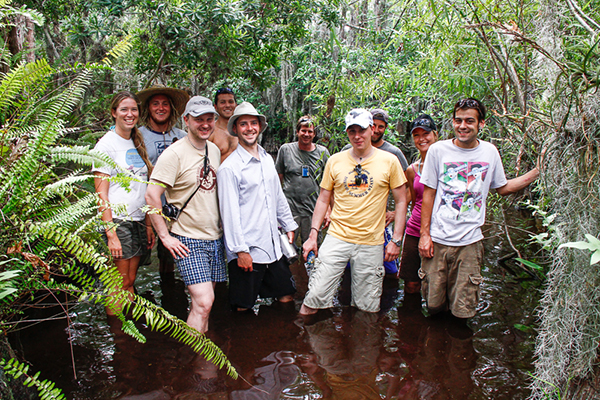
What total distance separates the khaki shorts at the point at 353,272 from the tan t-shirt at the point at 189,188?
3.57 feet

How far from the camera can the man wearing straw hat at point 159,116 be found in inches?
168

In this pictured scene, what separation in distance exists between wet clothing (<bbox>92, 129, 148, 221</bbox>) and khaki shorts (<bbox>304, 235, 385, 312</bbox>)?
1843 millimetres

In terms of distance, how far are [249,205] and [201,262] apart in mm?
692

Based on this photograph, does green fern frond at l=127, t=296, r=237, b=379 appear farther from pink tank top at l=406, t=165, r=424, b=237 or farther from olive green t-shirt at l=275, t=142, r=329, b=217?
olive green t-shirt at l=275, t=142, r=329, b=217

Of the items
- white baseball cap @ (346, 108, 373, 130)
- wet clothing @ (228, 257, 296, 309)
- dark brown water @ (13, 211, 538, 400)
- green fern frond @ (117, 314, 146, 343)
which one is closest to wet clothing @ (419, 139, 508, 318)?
dark brown water @ (13, 211, 538, 400)

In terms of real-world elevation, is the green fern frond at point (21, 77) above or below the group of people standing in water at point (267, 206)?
above

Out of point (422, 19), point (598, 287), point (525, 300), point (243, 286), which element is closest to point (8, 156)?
point (243, 286)

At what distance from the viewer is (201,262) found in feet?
11.4

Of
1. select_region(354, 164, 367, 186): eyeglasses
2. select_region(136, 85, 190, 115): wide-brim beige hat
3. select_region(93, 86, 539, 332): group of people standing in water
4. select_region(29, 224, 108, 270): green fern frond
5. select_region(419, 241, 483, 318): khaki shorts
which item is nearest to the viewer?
select_region(29, 224, 108, 270): green fern frond

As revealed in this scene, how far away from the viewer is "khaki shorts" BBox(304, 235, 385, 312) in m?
3.94

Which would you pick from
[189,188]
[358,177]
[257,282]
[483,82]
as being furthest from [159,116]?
[483,82]

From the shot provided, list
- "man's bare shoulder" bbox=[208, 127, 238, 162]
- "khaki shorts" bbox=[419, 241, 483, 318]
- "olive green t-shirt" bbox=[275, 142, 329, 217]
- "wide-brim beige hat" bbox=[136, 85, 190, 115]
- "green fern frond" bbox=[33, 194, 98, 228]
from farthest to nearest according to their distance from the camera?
"olive green t-shirt" bbox=[275, 142, 329, 217] < "man's bare shoulder" bbox=[208, 127, 238, 162] < "wide-brim beige hat" bbox=[136, 85, 190, 115] < "khaki shorts" bbox=[419, 241, 483, 318] < "green fern frond" bbox=[33, 194, 98, 228]

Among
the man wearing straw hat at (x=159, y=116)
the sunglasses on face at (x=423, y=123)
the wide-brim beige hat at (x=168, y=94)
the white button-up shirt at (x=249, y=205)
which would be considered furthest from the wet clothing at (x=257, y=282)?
the sunglasses on face at (x=423, y=123)

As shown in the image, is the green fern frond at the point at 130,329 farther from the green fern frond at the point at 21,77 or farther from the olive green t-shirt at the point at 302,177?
the olive green t-shirt at the point at 302,177
